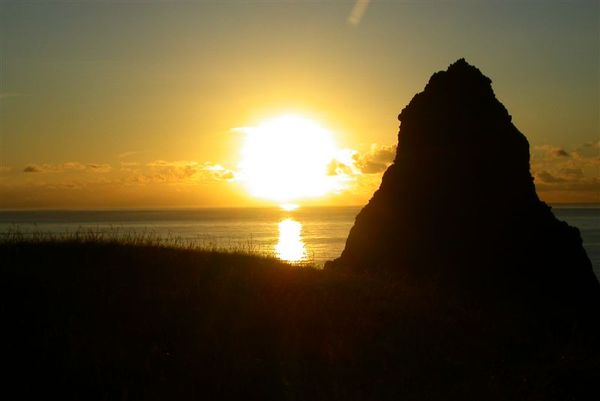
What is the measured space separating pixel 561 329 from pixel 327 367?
27.9 ft

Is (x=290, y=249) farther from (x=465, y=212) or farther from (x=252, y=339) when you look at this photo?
(x=252, y=339)

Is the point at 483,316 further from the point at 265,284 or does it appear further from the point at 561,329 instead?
the point at 265,284

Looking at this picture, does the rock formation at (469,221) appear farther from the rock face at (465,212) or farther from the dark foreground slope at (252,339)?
the dark foreground slope at (252,339)

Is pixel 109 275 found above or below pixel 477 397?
above

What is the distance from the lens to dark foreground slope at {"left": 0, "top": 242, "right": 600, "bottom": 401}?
9.80m

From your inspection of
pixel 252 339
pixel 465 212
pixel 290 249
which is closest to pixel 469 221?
pixel 465 212

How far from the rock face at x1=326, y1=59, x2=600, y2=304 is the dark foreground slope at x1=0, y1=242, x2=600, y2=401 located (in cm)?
578

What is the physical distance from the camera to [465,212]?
2284 cm

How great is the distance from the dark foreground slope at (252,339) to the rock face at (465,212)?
19.0 feet

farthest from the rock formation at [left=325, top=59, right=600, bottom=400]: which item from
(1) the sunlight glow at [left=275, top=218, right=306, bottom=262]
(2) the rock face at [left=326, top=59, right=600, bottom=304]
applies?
(1) the sunlight glow at [left=275, top=218, right=306, bottom=262]

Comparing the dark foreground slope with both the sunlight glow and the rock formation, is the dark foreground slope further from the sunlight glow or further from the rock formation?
the sunlight glow

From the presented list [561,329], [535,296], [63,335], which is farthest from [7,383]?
[535,296]

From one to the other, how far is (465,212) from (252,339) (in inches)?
531

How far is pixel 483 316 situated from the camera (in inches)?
611
